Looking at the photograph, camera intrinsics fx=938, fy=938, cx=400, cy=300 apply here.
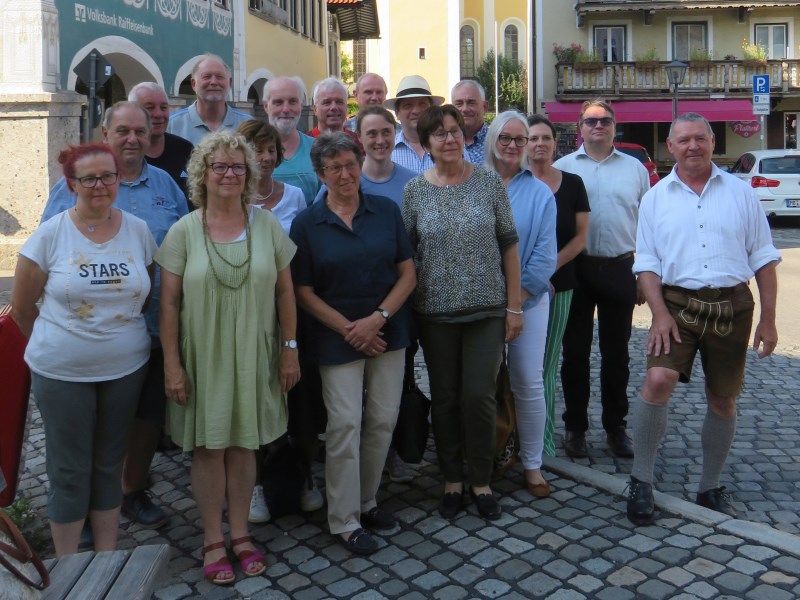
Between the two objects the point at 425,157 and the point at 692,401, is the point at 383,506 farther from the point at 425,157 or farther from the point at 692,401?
the point at 692,401

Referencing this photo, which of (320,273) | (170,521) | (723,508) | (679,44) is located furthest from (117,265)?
(679,44)

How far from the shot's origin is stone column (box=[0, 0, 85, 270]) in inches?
504

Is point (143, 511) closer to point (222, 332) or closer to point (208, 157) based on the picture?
point (222, 332)

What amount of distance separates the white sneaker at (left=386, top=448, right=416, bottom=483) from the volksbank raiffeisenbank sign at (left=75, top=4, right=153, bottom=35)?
10962mm

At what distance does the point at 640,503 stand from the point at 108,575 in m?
2.63

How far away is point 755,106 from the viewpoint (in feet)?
71.6

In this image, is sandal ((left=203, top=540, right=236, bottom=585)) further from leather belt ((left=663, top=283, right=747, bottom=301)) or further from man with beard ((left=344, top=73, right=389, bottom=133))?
man with beard ((left=344, top=73, right=389, bottom=133))

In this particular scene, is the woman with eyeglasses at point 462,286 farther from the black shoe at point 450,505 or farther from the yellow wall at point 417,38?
the yellow wall at point 417,38

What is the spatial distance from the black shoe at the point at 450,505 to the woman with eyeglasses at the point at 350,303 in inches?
18.4

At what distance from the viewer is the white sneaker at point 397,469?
5.15 meters

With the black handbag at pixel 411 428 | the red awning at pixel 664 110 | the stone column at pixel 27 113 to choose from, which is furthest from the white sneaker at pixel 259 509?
the red awning at pixel 664 110

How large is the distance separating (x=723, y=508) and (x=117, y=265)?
122 inches

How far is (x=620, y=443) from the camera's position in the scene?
5539 millimetres

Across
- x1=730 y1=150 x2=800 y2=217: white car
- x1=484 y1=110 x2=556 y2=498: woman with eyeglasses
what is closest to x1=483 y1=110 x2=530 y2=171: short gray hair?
x1=484 y1=110 x2=556 y2=498: woman with eyeglasses
